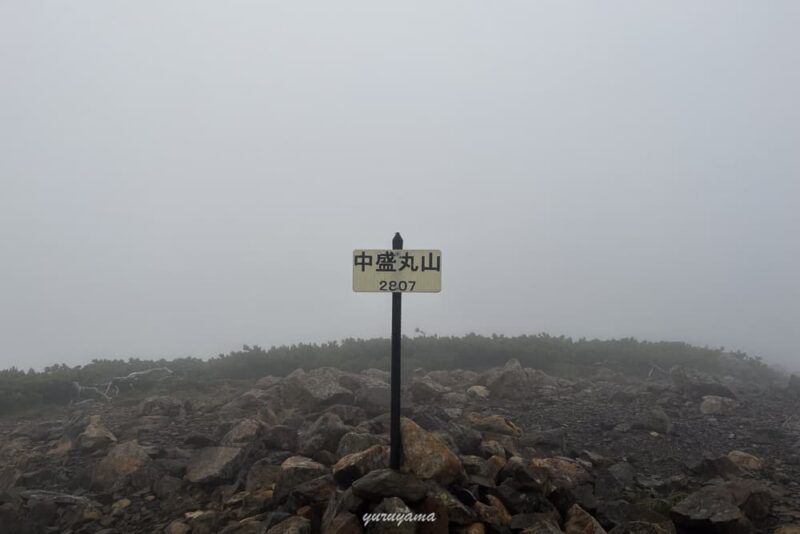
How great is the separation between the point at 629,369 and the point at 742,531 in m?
15.4

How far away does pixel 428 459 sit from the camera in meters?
6.36

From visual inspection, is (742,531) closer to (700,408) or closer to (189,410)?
(700,408)

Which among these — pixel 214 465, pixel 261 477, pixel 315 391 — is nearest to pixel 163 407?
pixel 315 391

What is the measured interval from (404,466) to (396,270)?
7.82 feet

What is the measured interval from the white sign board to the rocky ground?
1944 mm

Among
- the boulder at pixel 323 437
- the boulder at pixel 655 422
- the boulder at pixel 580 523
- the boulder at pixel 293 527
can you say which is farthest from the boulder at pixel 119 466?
the boulder at pixel 655 422

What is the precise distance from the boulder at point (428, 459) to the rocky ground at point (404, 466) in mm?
17

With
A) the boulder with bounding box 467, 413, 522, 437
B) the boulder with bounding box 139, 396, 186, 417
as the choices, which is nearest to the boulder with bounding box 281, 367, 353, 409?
the boulder with bounding box 139, 396, 186, 417

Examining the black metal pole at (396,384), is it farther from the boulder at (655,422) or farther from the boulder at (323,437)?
the boulder at (655,422)

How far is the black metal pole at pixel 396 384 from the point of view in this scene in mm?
6250

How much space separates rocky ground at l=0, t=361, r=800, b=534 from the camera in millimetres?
5910

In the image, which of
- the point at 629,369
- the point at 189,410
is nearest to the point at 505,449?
the point at 189,410

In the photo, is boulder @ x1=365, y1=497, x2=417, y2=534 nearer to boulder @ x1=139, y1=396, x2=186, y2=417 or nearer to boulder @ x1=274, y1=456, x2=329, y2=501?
boulder @ x1=274, y1=456, x2=329, y2=501

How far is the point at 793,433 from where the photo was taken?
9.84 metres
